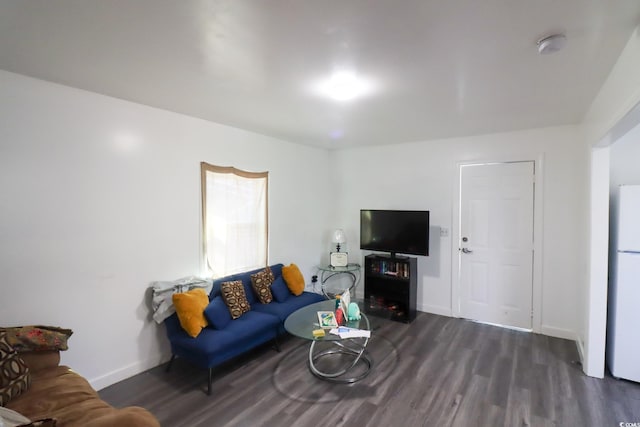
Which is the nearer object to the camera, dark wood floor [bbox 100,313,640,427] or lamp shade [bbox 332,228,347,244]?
dark wood floor [bbox 100,313,640,427]

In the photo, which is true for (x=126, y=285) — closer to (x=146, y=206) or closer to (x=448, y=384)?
(x=146, y=206)

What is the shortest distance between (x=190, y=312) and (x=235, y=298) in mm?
558

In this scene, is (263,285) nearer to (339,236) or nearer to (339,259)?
(339,259)

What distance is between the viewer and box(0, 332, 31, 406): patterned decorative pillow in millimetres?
1786

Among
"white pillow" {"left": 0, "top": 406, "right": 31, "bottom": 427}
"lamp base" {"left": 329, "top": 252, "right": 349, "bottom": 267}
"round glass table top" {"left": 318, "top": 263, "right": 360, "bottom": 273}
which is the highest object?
"lamp base" {"left": 329, "top": 252, "right": 349, "bottom": 267}

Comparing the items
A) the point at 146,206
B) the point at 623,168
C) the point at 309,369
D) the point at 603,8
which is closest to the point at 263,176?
the point at 146,206

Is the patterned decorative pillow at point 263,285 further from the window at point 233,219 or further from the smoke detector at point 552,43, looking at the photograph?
the smoke detector at point 552,43

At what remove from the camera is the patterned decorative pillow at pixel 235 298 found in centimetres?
327

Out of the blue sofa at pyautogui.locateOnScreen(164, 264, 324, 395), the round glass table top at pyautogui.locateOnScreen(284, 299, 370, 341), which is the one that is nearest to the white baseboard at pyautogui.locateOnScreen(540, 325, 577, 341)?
the round glass table top at pyautogui.locateOnScreen(284, 299, 370, 341)

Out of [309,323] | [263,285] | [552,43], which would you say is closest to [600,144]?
[552,43]

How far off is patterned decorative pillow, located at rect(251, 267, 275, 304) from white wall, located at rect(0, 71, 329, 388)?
66cm

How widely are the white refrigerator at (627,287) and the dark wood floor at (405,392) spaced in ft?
0.68

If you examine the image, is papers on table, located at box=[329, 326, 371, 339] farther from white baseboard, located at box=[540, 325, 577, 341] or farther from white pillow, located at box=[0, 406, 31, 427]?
white baseboard, located at box=[540, 325, 577, 341]

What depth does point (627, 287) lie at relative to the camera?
2.71 meters
